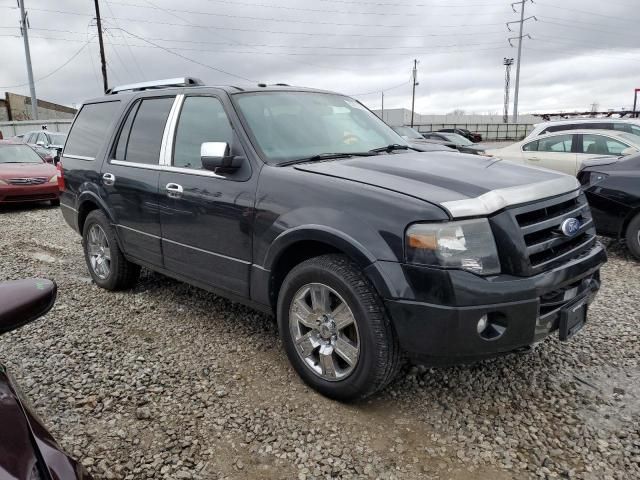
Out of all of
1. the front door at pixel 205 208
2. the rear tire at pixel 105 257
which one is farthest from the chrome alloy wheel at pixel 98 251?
the front door at pixel 205 208

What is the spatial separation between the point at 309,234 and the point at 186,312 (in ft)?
6.77

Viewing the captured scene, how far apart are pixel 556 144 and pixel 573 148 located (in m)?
0.35

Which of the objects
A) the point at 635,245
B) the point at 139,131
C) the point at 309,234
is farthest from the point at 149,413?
the point at 635,245

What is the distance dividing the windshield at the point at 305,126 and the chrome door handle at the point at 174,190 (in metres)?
0.76

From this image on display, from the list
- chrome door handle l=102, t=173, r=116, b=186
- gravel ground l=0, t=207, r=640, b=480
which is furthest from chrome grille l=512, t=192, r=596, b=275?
chrome door handle l=102, t=173, r=116, b=186

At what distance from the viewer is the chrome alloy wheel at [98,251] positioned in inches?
193

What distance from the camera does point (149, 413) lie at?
9.43ft

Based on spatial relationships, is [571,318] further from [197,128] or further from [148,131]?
[148,131]

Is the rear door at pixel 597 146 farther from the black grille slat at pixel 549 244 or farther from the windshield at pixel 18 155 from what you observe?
the windshield at pixel 18 155

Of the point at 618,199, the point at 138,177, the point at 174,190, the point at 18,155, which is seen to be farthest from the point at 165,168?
the point at 18,155

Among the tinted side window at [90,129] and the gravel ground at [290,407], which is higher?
the tinted side window at [90,129]

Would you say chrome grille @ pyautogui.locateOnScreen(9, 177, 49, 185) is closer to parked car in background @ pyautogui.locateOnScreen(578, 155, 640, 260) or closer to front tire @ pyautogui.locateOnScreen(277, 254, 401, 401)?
Result: front tire @ pyautogui.locateOnScreen(277, 254, 401, 401)

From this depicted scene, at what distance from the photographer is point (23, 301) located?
1500 mm

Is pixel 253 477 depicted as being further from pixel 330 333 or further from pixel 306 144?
pixel 306 144
